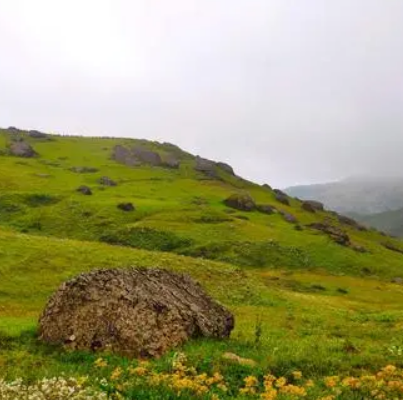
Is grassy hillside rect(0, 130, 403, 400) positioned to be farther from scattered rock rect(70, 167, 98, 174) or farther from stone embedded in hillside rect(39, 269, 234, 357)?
stone embedded in hillside rect(39, 269, 234, 357)

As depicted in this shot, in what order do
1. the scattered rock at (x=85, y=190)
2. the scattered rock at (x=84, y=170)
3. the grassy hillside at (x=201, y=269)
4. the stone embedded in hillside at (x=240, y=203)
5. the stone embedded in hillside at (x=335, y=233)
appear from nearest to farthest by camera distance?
the grassy hillside at (x=201, y=269)
the stone embedded in hillside at (x=335, y=233)
the scattered rock at (x=85, y=190)
the stone embedded in hillside at (x=240, y=203)
the scattered rock at (x=84, y=170)

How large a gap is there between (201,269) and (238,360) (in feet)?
142

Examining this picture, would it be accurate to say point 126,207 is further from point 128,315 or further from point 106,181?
point 128,315

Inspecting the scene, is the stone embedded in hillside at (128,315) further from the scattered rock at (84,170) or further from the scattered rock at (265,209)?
the scattered rock at (84,170)

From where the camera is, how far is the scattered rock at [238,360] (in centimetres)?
2023

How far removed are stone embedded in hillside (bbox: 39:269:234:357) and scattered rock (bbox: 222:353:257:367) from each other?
2.93 m

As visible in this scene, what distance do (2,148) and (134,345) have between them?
183 meters

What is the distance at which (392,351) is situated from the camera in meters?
24.2

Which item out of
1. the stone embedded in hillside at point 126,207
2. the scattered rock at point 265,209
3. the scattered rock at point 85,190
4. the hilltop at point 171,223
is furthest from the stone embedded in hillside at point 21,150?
the stone embedded in hillside at point 126,207

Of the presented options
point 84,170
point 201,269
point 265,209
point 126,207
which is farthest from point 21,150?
point 201,269

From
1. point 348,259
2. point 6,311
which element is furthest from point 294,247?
point 6,311

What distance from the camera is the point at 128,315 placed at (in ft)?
79.3

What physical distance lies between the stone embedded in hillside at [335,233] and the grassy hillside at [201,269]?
2.09 m

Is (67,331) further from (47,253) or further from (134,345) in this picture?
(47,253)
